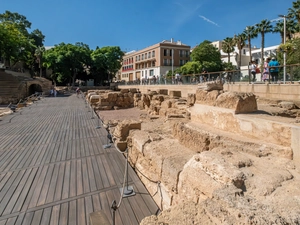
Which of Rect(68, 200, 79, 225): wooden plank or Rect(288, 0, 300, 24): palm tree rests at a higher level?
Rect(288, 0, 300, 24): palm tree

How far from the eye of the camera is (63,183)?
421 centimetres

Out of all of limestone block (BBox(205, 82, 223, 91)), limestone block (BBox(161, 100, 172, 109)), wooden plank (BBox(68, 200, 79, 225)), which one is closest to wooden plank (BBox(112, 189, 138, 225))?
wooden plank (BBox(68, 200, 79, 225))

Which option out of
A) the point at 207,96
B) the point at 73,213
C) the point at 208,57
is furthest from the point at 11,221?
the point at 208,57

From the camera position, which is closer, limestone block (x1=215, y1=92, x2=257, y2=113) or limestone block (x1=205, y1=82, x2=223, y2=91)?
limestone block (x1=215, y1=92, x2=257, y2=113)

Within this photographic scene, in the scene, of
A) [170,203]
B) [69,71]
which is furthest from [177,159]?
[69,71]

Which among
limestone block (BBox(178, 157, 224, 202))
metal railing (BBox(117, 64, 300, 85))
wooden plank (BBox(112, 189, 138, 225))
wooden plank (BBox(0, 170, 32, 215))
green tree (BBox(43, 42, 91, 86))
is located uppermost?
green tree (BBox(43, 42, 91, 86))

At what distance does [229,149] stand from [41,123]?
9.78 metres

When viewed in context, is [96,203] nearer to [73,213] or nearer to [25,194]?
[73,213]

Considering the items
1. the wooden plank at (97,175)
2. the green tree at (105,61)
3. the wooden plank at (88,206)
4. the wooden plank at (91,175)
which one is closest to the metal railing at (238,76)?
the wooden plank at (97,175)

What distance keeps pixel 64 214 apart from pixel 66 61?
44.0 metres

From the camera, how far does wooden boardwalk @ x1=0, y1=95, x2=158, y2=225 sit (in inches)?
129

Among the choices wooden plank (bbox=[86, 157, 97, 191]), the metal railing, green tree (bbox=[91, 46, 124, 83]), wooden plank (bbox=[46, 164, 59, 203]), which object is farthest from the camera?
green tree (bbox=[91, 46, 124, 83])

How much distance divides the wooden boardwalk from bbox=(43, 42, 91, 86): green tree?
38671 millimetres

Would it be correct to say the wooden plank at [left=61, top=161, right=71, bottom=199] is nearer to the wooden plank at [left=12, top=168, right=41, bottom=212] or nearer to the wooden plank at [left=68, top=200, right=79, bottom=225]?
the wooden plank at [left=68, top=200, right=79, bottom=225]
